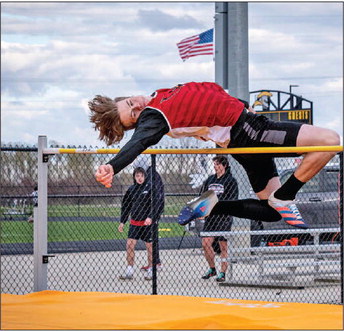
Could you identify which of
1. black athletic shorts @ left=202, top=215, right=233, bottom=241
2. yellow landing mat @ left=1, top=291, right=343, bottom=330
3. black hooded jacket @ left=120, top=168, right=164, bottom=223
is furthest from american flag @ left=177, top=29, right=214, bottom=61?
yellow landing mat @ left=1, top=291, right=343, bottom=330

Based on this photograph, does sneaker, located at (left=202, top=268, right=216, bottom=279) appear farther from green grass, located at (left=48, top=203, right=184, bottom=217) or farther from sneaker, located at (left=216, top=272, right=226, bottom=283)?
green grass, located at (left=48, top=203, right=184, bottom=217)

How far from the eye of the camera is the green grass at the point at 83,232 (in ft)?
49.8

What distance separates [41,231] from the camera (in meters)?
7.45

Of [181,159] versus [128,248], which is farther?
[128,248]

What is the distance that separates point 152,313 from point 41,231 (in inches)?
80.4

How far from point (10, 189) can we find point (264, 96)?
41.2 ft

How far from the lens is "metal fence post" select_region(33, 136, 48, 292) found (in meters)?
7.34

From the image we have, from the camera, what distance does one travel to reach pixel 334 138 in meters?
6.31

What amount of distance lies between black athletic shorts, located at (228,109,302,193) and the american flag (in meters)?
10.4

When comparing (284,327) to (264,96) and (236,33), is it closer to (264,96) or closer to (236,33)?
(236,33)

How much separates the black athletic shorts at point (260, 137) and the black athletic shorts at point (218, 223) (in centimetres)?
486

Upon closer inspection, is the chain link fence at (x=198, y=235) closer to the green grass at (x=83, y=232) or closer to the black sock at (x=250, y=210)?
the green grass at (x=83, y=232)

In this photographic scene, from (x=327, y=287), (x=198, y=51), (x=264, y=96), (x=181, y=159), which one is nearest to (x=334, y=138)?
(x=181, y=159)

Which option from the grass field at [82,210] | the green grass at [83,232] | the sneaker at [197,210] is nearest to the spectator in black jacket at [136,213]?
the grass field at [82,210]
